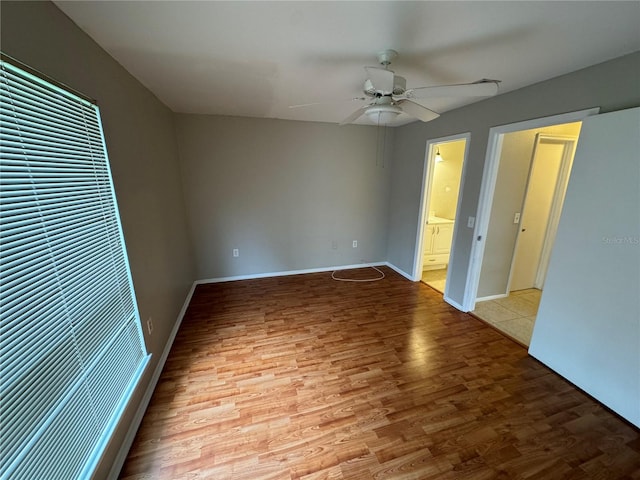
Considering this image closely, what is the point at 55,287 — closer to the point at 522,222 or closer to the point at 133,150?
the point at 133,150

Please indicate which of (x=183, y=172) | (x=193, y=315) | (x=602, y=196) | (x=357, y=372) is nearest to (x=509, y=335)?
(x=602, y=196)

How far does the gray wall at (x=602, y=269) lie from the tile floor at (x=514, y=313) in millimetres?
575

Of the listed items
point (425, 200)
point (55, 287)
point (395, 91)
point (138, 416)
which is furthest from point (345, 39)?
point (138, 416)

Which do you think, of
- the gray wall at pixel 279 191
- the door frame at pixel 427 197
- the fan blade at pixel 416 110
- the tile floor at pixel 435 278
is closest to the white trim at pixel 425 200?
the door frame at pixel 427 197

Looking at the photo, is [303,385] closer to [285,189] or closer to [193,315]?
[193,315]

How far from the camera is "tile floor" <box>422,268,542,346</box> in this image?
8.75 ft

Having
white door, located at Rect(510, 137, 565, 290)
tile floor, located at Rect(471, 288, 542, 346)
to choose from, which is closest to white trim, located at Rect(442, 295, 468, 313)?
tile floor, located at Rect(471, 288, 542, 346)

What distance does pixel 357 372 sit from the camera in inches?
82.3

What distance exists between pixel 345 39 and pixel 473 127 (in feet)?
6.49

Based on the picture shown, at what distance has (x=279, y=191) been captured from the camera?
3.75 meters

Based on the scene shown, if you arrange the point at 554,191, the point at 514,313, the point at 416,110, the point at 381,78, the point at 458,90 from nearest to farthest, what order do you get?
the point at 381,78
the point at 458,90
the point at 416,110
the point at 514,313
the point at 554,191

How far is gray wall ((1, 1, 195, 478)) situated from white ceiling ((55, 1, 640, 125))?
150mm

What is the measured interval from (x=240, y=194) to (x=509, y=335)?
3.67 m

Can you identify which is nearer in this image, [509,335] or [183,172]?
[509,335]
